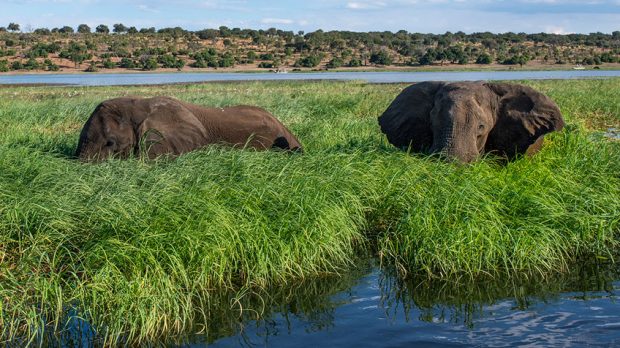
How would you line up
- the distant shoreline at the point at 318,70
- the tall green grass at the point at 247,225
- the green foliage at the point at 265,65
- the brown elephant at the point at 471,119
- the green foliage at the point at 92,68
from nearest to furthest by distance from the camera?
the tall green grass at the point at 247,225
the brown elephant at the point at 471,119
the distant shoreline at the point at 318,70
the green foliage at the point at 92,68
the green foliage at the point at 265,65

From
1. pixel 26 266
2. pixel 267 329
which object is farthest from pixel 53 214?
pixel 267 329

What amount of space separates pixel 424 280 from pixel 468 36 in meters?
114

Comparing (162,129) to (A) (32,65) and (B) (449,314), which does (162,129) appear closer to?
(B) (449,314)

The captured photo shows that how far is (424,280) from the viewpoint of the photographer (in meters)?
6.82

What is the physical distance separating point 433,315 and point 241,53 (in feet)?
230

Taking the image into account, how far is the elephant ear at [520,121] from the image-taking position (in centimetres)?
994

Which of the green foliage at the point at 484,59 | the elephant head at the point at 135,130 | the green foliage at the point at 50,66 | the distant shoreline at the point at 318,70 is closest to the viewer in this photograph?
the elephant head at the point at 135,130

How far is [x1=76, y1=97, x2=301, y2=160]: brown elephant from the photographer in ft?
32.2

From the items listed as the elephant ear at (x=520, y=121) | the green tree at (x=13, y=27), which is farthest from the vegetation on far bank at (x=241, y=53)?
the elephant ear at (x=520, y=121)

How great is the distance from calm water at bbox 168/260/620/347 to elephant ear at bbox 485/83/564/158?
10.3ft

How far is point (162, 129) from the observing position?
9984mm

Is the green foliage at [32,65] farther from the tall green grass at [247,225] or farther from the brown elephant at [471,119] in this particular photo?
the brown elephant at [471,119]

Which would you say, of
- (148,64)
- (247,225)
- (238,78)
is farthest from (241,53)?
(247,225)

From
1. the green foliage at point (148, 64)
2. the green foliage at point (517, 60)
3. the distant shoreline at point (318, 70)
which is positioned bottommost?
the distant shoreline at point (318, 70)
